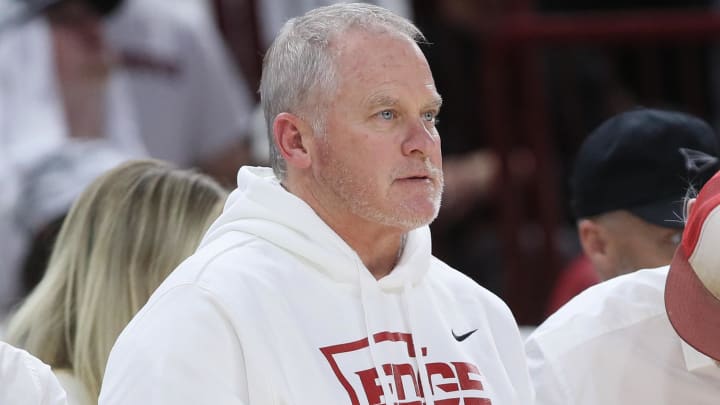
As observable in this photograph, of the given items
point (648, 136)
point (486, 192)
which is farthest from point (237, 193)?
point (486, 192)

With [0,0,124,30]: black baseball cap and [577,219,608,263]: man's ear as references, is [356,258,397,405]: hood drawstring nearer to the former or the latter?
[577,219,608,263]: man's ear

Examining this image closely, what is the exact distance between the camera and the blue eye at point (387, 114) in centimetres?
299

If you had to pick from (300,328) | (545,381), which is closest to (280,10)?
(545,381)

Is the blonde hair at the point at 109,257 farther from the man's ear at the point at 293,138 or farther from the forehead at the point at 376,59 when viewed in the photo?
the forehead at the point at 376,59

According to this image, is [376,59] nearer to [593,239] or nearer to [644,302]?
[644,302]

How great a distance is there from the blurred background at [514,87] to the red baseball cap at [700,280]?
2861mm

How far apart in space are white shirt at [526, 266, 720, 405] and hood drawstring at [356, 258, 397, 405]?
577mm

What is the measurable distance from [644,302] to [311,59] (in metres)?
0.95

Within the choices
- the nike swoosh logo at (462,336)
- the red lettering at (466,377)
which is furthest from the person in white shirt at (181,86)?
the red lettering at (466,377)

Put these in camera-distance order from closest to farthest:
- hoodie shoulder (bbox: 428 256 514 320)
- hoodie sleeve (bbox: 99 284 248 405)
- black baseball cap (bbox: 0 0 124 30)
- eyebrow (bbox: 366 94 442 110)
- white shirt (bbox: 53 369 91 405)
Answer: hoodie sleeve (bbox: 99 284 248 405)
eyebrow (bbox: 366 94 442 110)
hoodie shoulder (bbox: 428 256 514 320)
white shirt (bbox: 53 369 91 405)
black baseball cap (bbox: 0 0 124 30)

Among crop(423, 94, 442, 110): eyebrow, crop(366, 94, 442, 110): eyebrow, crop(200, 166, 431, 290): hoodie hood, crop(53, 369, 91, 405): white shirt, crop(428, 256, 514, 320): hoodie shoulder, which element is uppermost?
crop(366, 94, 442, 110): eyebrow

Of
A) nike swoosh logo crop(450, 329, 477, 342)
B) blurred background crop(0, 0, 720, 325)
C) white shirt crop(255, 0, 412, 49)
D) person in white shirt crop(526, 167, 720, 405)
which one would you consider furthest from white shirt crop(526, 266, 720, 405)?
white shirt crop(255, 0, 412, 49)

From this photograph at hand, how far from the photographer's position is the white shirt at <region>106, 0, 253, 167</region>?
21.3 feet

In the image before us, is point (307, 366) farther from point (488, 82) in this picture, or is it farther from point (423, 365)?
point (488, 82)
